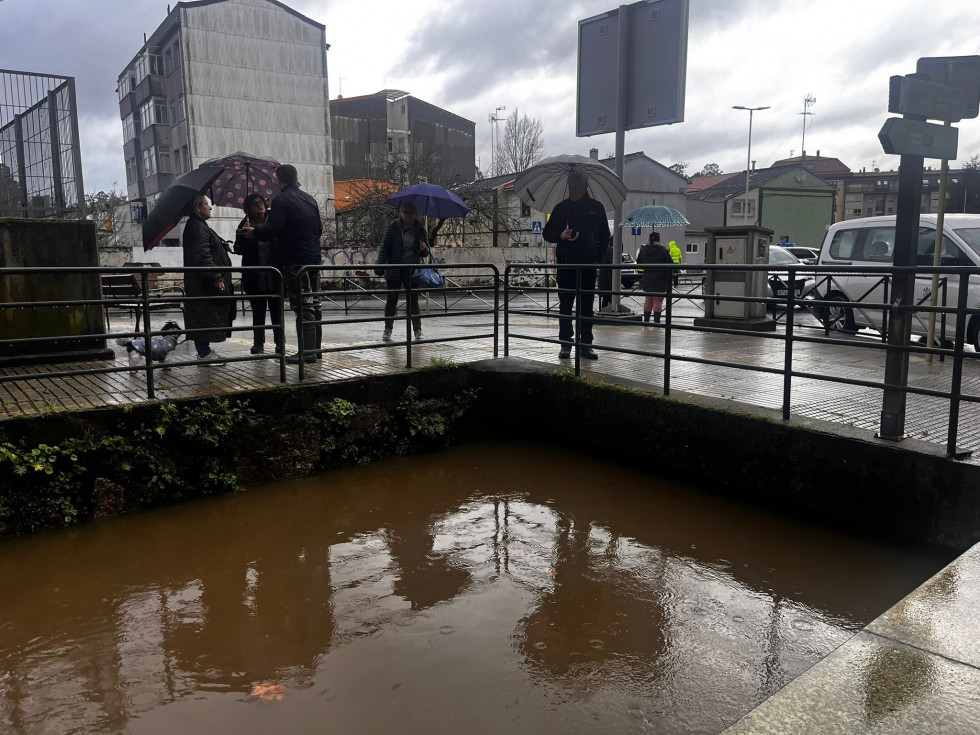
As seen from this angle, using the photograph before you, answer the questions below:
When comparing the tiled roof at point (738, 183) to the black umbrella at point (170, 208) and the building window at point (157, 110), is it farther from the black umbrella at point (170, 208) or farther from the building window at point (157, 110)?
the black umbrella at point (170, 208)

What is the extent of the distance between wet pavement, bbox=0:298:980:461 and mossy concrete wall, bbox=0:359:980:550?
0.23 metres

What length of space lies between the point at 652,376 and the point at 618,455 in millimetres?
996

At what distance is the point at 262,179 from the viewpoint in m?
8.72

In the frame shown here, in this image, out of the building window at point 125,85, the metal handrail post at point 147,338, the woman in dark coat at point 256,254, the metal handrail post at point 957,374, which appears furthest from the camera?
the building window at point 125,85

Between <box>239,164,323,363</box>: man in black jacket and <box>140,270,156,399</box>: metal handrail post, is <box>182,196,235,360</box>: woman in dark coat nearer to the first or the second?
<box>239,164,323,363</box>: man in black jacket

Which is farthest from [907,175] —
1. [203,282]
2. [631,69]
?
[631,69]

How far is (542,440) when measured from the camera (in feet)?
23.2

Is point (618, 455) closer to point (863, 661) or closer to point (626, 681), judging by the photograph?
point (626, 681)

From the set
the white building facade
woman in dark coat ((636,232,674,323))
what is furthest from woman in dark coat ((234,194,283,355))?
the white building facade

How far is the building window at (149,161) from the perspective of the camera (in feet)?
143

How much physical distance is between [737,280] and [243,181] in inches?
287

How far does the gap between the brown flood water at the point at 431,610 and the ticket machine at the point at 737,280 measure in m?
6.07

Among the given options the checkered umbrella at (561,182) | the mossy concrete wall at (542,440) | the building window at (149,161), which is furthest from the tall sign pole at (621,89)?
the building window at (149,161)

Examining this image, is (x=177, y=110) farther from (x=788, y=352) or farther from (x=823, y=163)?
(x=823, y=163)
